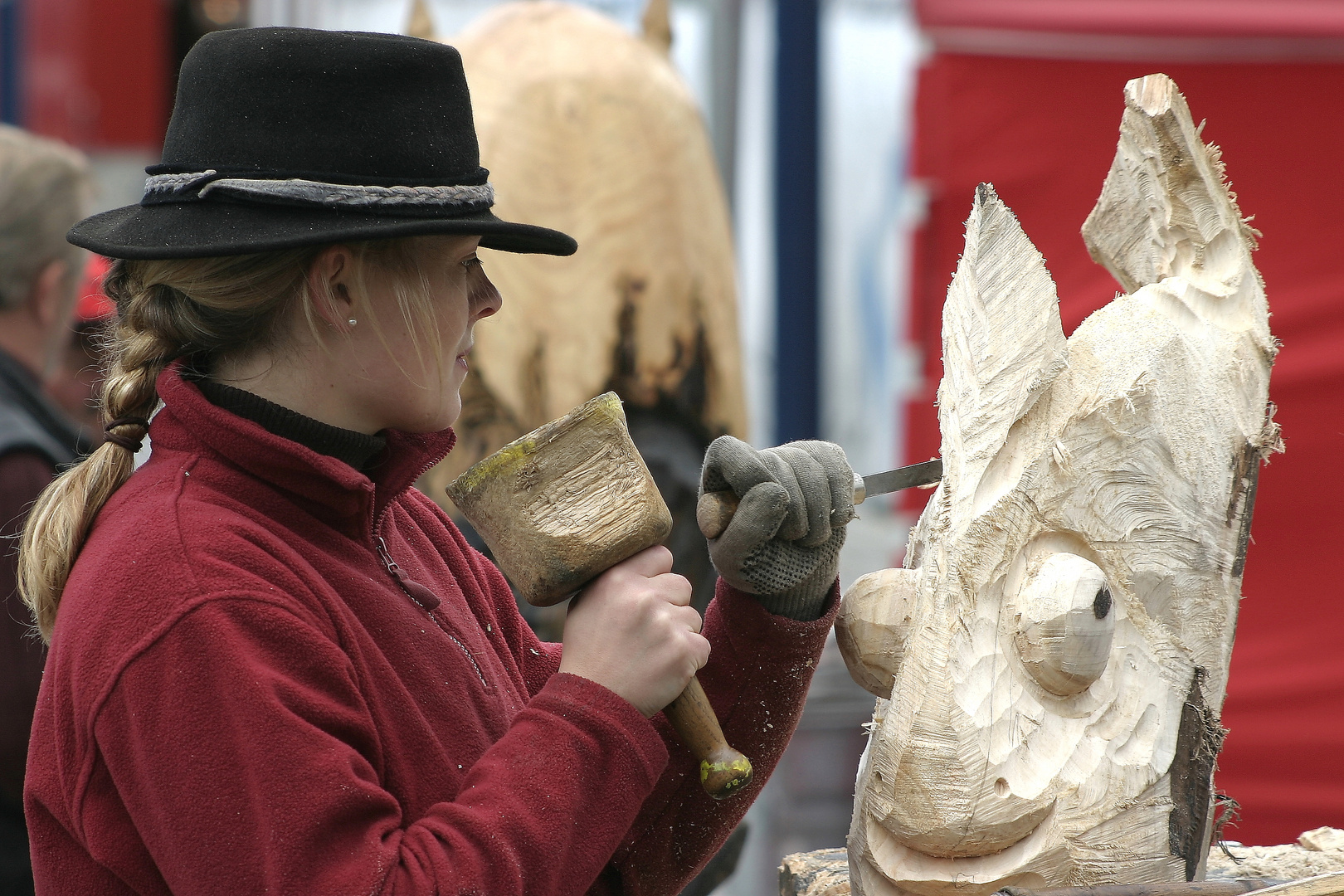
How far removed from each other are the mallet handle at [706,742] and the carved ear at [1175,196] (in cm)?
84

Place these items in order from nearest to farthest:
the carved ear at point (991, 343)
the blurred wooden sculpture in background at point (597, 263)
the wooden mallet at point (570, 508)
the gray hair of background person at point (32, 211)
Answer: the wooden mallet at point (570, 508) → the carved ear at point (991, 343) → the gray hair of background person at point (32, 211) → the blurred wooden sculpture in background at point (597, 263)

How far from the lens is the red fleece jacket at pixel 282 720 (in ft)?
3.55

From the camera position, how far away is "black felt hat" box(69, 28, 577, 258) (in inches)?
47.9

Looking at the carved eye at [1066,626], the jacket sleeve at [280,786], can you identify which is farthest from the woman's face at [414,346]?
the carved eye at [1066,626]

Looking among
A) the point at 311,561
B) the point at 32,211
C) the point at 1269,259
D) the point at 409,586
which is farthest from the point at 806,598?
the point at 1269,259

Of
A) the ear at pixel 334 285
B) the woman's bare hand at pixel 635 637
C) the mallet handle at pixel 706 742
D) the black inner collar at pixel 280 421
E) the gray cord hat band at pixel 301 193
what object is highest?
the gray cord hat band at pixel 301 193

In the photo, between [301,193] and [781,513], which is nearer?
[301,193]

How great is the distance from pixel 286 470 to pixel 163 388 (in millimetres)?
151

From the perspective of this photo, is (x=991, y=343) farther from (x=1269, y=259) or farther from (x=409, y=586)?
(x=1269, y=259)

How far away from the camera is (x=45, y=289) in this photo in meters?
2.60

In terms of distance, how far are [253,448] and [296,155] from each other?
11.3 inches

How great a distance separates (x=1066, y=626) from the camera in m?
1.34

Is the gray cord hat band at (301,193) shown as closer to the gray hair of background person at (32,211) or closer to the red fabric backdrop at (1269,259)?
the gray hair of background person at (32,211)

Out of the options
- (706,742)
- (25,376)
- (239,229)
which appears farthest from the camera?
(25,376)
